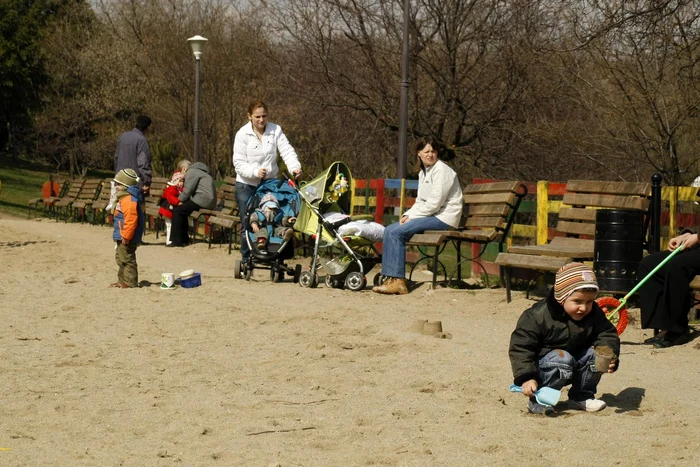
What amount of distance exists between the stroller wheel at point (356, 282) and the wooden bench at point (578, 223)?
201 cm

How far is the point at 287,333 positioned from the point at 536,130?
12444 mm

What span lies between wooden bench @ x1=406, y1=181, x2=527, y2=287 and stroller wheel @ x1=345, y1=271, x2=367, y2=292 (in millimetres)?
760

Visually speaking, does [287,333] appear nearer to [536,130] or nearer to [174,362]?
[174,362]

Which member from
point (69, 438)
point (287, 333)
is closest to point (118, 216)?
point (287, 333)

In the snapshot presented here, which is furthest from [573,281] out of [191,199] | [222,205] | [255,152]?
[222,205]

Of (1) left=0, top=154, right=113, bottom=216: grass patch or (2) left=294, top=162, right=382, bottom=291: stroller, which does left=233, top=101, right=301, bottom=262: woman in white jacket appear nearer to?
(2) left=294, top=162, right=382, bottom=291: stroller

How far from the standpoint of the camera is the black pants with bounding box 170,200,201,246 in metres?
20.6

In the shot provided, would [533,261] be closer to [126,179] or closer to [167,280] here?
[167,280]

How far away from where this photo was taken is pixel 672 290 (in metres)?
8.75

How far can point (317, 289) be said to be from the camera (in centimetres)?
1313

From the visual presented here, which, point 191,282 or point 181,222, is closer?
point 191,282

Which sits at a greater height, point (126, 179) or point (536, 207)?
point (126, 179)

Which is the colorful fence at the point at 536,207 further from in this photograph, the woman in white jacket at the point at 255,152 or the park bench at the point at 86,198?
the park bench at the point at 86,198

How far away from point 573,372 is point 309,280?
274 inches
